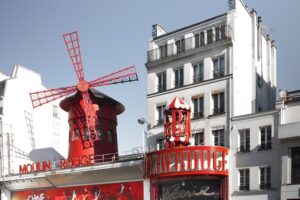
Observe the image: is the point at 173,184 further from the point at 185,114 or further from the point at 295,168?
the point at 295,168

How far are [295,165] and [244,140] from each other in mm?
3232

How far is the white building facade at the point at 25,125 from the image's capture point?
38438 millimetres

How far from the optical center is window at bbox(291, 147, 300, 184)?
23266 mm

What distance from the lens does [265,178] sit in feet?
81.3

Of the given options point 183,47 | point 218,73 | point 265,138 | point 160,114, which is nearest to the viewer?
point 265,138

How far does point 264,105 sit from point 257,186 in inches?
276

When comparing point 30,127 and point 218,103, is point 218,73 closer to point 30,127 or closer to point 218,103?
point 218,103

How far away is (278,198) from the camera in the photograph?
2406cm

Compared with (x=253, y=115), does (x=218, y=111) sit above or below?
above

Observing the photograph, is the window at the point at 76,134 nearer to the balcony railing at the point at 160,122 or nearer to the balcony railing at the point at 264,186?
the balcony railing at the point at 160,122

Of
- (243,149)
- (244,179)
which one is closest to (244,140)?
(243,149)

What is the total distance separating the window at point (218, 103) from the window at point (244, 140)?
1.68 metres

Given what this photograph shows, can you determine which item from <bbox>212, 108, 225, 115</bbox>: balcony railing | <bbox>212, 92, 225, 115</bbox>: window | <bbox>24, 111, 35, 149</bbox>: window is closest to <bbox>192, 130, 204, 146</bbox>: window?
<bbox>212, 108, 225, 115</bbox>: balcony railing

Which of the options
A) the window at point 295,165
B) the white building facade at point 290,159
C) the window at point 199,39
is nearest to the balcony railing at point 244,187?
the white building facade at point 290,159
